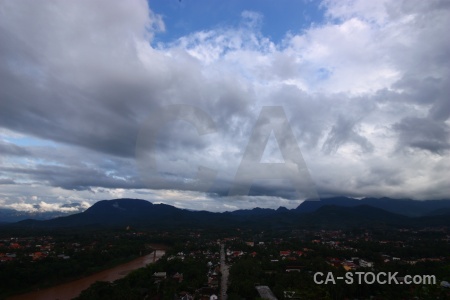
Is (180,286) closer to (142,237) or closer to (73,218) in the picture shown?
(142,237)

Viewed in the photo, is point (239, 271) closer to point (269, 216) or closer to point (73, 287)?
point (73, 287)

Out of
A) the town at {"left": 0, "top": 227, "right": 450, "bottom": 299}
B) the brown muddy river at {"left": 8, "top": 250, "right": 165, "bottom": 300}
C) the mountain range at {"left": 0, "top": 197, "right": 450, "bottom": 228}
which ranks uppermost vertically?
the mountain range at {"left": 0, "top": 197, "right": 450, "bottom": 228}

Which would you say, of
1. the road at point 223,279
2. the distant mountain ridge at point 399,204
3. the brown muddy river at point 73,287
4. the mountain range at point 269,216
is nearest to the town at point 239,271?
the road at point 223,279

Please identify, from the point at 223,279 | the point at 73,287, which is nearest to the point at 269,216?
the point at 223,279

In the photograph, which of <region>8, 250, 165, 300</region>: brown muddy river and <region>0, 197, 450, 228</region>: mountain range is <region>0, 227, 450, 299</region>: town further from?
<region>0, 197, 450, 228</region>: mountain range

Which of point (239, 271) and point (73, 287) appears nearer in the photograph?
point (239, 271)

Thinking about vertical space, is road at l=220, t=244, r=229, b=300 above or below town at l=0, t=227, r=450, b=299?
below

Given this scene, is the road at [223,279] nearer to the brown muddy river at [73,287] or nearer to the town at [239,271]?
the town at [239,271]

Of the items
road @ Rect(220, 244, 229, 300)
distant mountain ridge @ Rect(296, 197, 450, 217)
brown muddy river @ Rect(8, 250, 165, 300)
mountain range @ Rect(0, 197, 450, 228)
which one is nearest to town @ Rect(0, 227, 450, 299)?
road @ Rect(220, 244, 229, 300)
